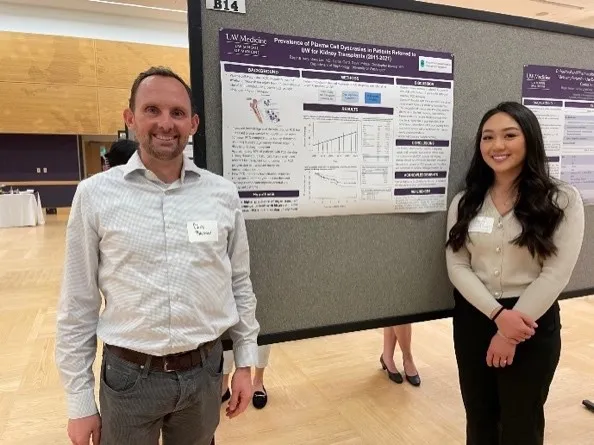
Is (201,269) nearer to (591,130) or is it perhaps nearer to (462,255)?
(462,255)

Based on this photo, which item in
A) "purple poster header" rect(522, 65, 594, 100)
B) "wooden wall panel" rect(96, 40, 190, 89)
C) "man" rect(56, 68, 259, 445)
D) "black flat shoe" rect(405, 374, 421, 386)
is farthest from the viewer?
"wooden wall panel" rect(96, 40, 190, 89)

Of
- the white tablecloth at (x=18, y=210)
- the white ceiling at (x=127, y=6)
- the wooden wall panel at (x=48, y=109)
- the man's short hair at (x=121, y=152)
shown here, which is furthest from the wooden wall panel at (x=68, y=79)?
the man's short hair at (x=121, y=152)

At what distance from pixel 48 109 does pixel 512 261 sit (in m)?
9.86

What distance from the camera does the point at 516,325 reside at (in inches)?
52.8

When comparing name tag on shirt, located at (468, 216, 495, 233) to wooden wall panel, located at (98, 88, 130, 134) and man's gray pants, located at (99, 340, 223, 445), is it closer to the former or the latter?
man's gray pants, located at (99, 340, 223, 445)

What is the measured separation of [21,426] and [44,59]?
867 centimetres

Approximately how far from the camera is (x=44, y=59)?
8.78 metres

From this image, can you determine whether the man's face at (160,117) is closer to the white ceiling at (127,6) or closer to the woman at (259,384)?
the woman at (259,384)

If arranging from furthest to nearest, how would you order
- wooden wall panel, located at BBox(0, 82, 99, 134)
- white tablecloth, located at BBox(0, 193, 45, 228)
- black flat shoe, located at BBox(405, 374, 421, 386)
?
wooden wall panel, located at BBox(0, 82, 99, 134) → white tablecloth, located at BBox(0, 193, 45, 228) → black flat shoe, located at BBox(405, 374, 421, 386)

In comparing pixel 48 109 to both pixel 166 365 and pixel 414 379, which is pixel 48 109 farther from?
pixel 166 365

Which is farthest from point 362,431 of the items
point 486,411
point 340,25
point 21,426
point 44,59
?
point 44,59

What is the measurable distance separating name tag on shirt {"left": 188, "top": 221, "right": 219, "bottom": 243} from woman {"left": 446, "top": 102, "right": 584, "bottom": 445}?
32.0 inches

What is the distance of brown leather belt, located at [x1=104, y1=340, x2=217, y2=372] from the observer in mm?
1093

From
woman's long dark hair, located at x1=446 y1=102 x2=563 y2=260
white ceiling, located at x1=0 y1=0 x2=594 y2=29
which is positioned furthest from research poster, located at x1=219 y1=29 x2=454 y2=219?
white ceiling, located at x1=0 y1=0 x2=594 y2=29
